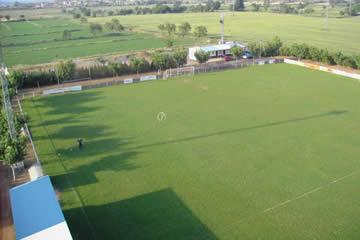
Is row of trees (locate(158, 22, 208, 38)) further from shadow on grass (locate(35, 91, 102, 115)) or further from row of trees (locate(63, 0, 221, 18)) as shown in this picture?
row of trees (locate(63, 0, 221, 18))

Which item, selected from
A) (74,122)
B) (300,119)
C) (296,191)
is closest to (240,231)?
(296,191)

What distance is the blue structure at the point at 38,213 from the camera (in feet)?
41.5

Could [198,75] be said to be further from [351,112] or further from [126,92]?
[351,112]

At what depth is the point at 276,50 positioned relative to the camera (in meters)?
50.5

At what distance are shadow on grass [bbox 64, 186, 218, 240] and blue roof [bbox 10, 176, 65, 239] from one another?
166 cm

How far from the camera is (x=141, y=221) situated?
15.6 meters

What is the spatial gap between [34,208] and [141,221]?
178 inches

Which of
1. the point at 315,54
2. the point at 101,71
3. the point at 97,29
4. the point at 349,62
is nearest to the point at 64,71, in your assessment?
the point at 101,71

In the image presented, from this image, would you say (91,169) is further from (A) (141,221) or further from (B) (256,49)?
(B) (256,49)

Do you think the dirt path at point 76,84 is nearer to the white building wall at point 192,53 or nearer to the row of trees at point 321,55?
the white building wall at point 192,53

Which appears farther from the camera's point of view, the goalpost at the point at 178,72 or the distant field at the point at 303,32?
the distant field at the point at 303,32

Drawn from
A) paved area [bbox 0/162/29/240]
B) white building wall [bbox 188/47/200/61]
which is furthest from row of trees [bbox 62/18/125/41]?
paved area [bbox 0/162/29/240]

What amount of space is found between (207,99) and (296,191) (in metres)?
15.9

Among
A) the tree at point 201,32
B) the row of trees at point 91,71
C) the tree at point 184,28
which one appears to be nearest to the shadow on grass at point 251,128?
the row of trees at point 91,71
